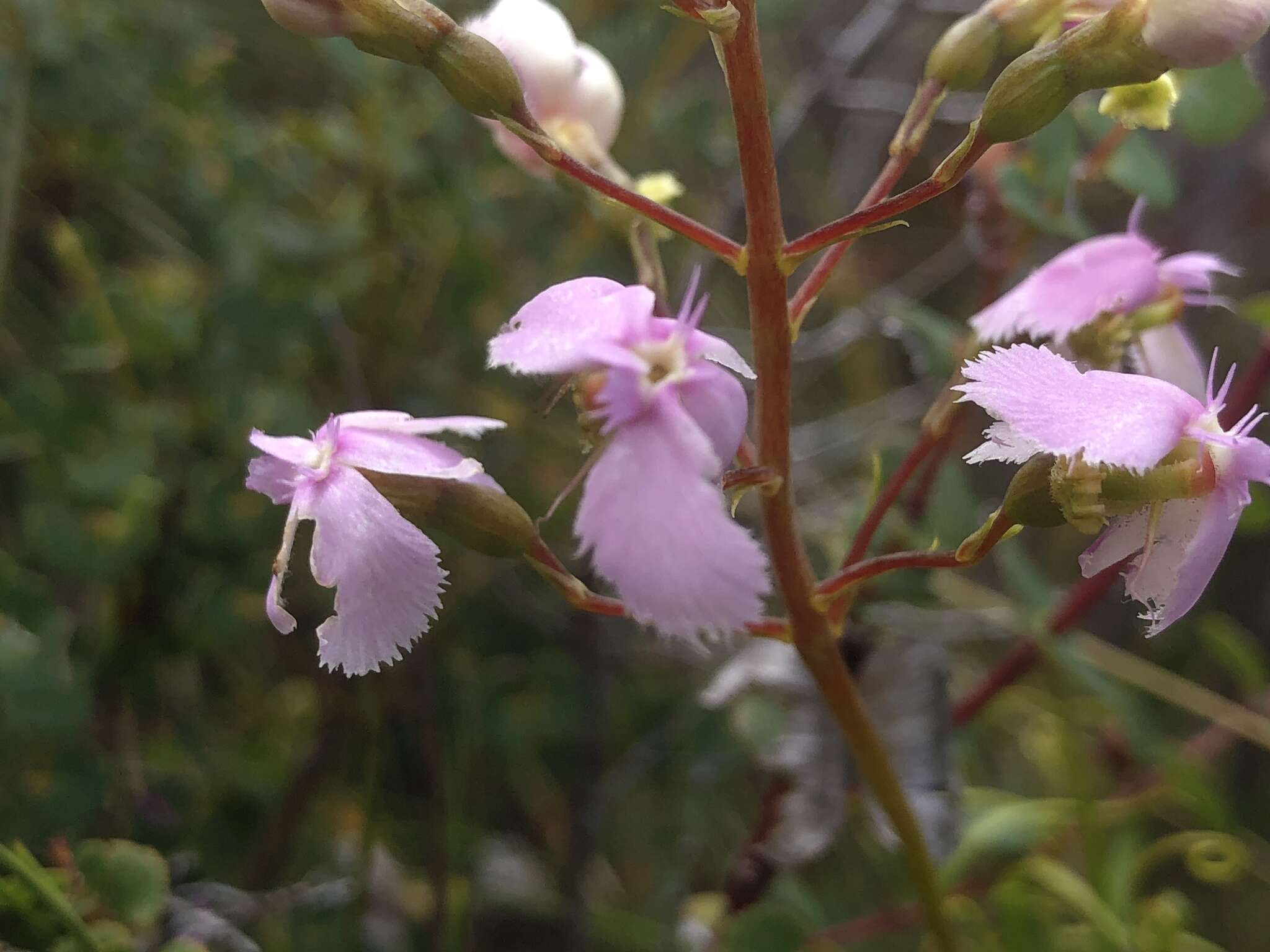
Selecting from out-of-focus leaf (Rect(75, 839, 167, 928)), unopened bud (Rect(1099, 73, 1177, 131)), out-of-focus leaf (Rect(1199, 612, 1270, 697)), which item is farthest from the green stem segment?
out-of-focus leaf (Rect(1199, 612, 1270, 697))

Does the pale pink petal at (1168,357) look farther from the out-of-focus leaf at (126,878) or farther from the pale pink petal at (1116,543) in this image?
the out-of-focus leaf at (126,878)

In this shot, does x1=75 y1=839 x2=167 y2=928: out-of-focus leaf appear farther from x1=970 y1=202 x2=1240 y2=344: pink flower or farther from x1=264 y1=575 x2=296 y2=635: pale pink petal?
x1=970 y1=202 x2=1240 y2=344: pink flower

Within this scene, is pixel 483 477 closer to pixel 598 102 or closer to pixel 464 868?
pixel 598 102

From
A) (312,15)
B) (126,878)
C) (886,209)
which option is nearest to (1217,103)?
(886,209)

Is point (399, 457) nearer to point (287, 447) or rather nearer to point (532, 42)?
point (287, 447)

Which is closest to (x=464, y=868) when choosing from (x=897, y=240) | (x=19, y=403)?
(x=19, y=403)

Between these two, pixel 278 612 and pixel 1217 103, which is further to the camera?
pixel 1217 103
